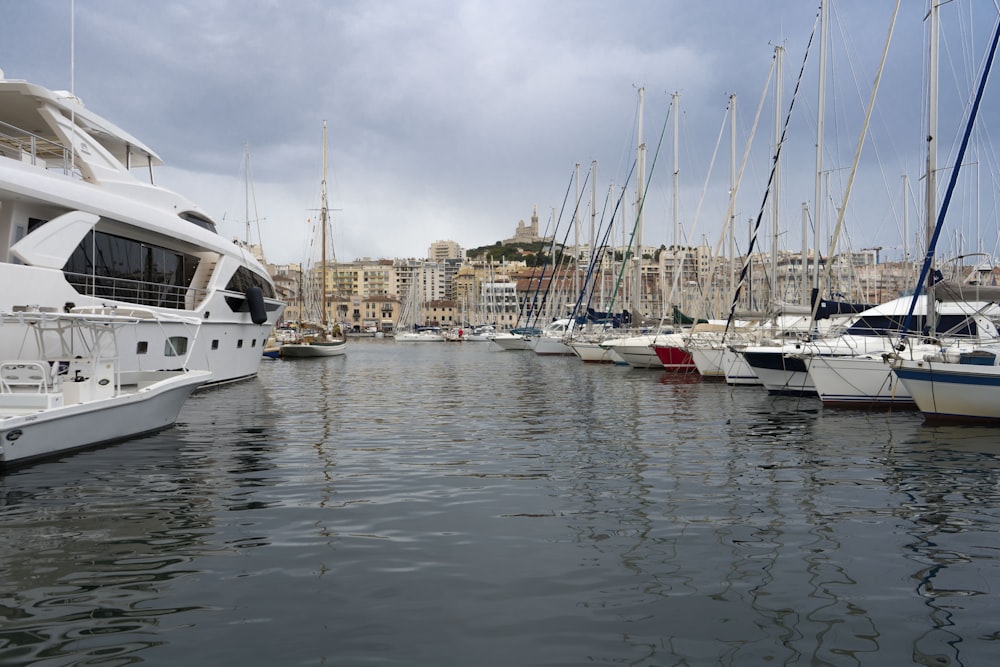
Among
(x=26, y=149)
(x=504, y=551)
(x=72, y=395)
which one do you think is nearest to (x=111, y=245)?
(x=26, y=149)

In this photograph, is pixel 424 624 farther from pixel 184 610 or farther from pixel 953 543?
pixel 953 543

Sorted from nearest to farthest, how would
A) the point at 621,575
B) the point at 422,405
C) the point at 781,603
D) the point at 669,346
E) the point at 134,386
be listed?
the point at 781,603
the point at 621,575
the point at 134,386
the point at 422,405
the point at 669,346

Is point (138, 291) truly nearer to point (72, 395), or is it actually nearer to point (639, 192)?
point (72, 395)

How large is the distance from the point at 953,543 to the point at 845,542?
118 cm

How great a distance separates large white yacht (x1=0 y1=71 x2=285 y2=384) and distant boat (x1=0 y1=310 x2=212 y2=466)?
72cm

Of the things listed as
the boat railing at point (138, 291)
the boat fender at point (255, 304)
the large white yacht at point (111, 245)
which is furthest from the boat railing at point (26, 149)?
the boat fender at point (255, 304)

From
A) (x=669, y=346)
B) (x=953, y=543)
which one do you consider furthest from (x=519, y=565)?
(x=669, y=346)

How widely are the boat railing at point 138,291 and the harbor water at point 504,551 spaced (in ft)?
22.3

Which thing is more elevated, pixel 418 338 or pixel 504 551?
pixel 504 551

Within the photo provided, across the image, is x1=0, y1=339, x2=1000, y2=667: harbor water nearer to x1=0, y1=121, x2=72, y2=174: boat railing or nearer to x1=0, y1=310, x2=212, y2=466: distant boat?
x1=0, y1=310, x2=212, y2=466: distant boat

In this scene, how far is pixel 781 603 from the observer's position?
260 inches

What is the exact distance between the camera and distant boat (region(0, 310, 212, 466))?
12.3 metres

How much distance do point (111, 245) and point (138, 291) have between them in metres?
1.81

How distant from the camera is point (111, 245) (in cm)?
2191
